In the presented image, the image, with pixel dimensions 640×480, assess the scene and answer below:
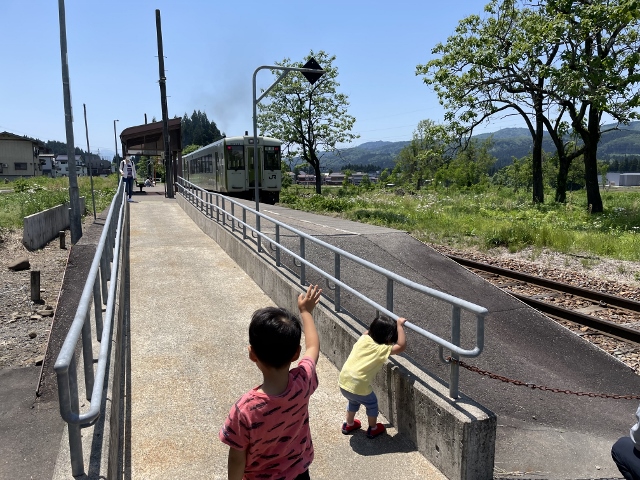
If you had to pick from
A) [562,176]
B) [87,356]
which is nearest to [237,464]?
[87,356]

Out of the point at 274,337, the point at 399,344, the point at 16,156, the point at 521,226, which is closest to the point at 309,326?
the point at 274,337

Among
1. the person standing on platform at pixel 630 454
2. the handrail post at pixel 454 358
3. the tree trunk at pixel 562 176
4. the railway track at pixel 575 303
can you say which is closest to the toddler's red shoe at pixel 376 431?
the handrail post at pixel 454 358

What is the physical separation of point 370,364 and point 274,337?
1967mm

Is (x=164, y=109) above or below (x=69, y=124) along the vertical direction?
above

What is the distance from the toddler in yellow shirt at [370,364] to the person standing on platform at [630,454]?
145 centimetres

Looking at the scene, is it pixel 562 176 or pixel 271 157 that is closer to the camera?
pixel 271 157

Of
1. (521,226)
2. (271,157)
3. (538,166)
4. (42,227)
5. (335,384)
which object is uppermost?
(271,157)

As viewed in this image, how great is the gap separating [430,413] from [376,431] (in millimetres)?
539

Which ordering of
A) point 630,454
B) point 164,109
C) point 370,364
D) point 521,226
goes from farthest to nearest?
point 164,109
point 521,226
point 370,364
point 630,454

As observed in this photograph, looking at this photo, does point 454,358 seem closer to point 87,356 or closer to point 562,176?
point 87,356

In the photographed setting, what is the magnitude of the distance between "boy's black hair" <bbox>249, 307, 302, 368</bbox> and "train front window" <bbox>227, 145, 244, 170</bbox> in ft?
72.8

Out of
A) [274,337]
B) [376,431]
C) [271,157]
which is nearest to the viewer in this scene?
[274,337]

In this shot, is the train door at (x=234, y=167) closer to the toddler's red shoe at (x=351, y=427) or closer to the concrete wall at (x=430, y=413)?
the concrete wall at (x=430, y=413)

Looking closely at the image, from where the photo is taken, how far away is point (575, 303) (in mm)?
9180
